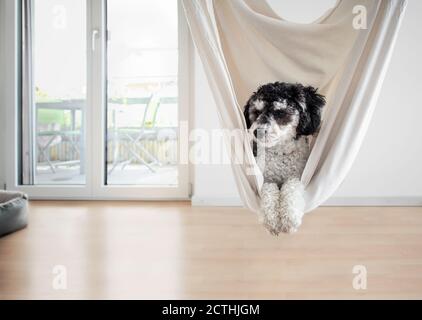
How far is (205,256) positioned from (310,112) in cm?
79

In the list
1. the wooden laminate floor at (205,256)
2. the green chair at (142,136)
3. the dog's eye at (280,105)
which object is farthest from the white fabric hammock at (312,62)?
the green chair at (142,136)

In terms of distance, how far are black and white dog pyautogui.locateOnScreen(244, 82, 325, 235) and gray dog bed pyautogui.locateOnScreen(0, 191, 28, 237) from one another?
55.2 inches

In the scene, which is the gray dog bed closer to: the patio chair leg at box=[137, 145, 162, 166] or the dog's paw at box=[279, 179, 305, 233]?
the patio chair leg at box=[137, 145, 162, 166]

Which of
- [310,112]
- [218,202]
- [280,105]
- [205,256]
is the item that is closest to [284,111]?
[280,105]

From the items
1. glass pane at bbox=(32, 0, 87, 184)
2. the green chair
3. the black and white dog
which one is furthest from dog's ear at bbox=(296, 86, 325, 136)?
glass pane at bbox=(32, 0, 87, 184)

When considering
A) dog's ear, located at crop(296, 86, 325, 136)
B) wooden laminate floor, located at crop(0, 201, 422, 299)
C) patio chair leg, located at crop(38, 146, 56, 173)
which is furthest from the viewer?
patio chair leg, located at crop(38, 146, 56, 173)

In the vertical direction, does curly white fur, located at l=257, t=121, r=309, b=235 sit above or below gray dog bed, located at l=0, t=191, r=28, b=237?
above

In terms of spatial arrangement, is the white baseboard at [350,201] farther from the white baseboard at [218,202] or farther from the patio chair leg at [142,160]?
the patio chair leg at [142,160]

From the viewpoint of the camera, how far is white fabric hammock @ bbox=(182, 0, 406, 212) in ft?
4.76

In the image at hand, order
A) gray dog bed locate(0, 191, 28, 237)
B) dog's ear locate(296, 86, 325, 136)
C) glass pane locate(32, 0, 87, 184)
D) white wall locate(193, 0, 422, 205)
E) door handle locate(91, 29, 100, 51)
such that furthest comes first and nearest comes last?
glass pane locate(32, 0, 87, 184)
door handle locate(91, 29, 100, 51)
white wall locate(193, 0, 422, 205)
gray dog bed locate(0, 191, 28, 237)
dog's ear locate(296, 86, 325, 136)

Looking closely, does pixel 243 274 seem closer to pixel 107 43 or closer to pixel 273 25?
pixel 273 25

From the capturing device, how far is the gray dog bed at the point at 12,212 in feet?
6.51

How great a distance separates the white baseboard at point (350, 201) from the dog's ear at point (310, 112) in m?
1.39
